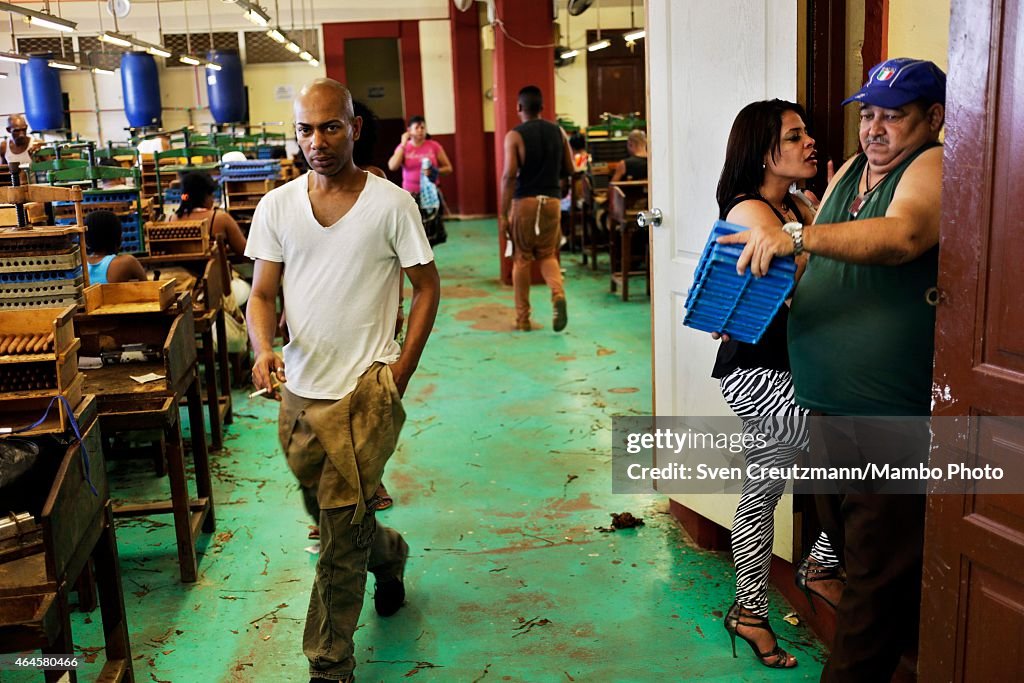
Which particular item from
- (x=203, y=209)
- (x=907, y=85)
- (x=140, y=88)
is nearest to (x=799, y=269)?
(x=907, y=85)

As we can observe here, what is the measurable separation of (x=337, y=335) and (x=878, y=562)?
149cm

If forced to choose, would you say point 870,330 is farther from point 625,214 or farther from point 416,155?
point 416,155

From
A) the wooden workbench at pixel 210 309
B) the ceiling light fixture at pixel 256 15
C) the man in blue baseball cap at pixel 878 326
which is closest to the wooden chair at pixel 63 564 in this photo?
the man in blue baseball cap at pixel 878 326

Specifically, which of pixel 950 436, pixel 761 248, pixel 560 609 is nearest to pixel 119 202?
pixel 560 609

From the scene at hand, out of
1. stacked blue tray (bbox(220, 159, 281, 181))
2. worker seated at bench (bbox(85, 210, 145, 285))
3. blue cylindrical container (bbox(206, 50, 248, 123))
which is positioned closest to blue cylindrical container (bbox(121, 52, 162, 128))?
blue cylindrical container (bbox(206, 50, 248, 123))

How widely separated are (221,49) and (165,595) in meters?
15.8

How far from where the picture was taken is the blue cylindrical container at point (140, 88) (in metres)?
16.9

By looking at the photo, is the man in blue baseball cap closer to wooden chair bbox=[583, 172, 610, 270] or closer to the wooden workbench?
the wooden workbench

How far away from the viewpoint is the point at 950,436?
1.94m

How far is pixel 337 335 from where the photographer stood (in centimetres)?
270

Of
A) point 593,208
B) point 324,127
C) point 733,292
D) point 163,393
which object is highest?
point 324,127

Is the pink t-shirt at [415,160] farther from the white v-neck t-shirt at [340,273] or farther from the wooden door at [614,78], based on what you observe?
the wooden door at [614,78]

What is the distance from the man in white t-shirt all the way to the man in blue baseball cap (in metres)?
0.98

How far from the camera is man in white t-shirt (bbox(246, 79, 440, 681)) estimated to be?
269 cm
